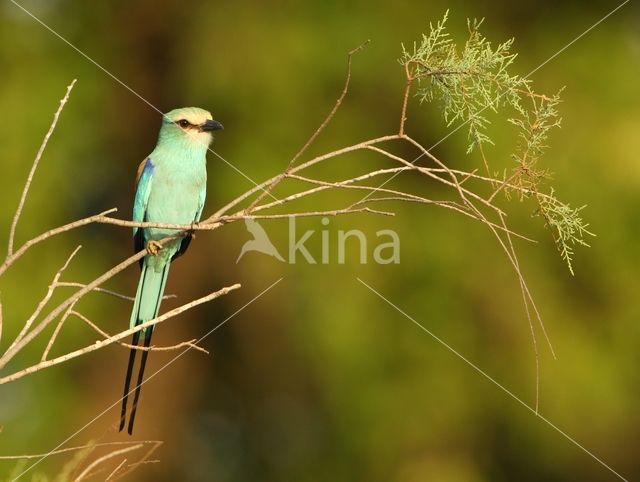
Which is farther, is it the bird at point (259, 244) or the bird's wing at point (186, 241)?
the bird at point (259, 244)

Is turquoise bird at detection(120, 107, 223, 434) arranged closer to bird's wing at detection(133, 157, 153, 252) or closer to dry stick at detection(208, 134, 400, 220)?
bird's wing at detection(133, 157, 153, 252)

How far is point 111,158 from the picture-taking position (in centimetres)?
695

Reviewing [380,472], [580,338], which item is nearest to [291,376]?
[380,472]

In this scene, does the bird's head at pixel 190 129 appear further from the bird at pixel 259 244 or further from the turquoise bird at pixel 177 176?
the bird at pixel 259 244

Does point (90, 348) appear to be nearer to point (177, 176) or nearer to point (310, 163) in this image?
point (310, 163)

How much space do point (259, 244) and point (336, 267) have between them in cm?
52

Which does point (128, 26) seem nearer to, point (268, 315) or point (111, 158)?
point (111, 158)

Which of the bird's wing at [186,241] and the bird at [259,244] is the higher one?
the bird at [259,244]

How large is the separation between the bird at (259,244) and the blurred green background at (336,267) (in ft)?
0.18

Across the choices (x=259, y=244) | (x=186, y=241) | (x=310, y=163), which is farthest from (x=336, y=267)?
(x=310, y=163)

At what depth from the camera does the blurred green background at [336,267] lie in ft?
19.1

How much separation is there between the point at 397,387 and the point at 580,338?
1135 millimetres

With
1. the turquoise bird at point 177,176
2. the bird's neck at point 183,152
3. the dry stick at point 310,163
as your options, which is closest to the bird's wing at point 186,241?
the turquoise bird at point 177,176

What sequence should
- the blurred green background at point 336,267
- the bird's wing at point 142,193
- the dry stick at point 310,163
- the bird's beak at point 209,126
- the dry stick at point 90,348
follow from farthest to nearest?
1. the blurred green background at point 336,267
2. the bird's wing at point 142,193
3. the bird's beak at point 209,126
4. the dry stick at point 310,163
5. the dry stick at point 90,348
